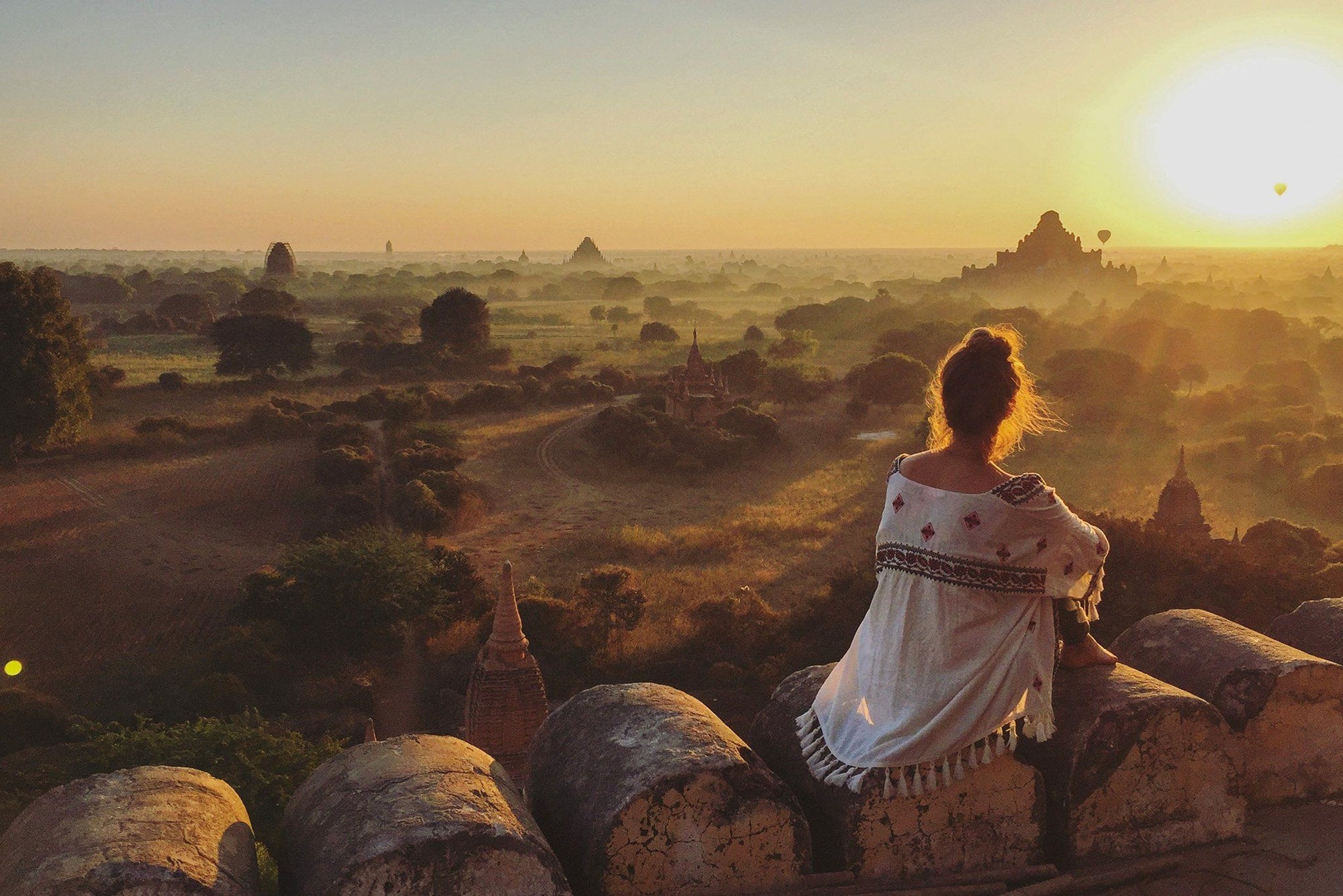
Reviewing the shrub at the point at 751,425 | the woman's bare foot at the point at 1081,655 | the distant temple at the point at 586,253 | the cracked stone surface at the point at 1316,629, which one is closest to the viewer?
the woman's bare foot at the point at 1081,655

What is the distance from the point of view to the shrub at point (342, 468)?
74.4 ft

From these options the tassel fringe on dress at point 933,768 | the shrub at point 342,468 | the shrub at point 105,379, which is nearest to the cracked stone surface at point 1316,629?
the tassel fringe on dress at point 933,768

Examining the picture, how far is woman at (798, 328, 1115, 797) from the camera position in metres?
3.03

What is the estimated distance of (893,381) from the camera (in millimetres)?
32438

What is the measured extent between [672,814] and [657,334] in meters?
50.2

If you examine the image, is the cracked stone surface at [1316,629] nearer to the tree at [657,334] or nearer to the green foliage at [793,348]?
the green foliage at [793,348]

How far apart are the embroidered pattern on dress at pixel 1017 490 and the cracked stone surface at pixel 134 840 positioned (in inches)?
89.4

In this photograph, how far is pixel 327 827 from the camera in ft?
8.66

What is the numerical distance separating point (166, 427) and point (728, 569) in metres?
16.4

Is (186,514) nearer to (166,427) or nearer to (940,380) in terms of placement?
(166,427)

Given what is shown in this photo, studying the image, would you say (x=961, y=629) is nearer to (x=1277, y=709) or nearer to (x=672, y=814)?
(x=672, y=814)

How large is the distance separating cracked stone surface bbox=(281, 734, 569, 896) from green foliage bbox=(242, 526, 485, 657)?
12223 millimetres

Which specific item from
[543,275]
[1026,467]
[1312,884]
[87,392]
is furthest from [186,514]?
[543,275]

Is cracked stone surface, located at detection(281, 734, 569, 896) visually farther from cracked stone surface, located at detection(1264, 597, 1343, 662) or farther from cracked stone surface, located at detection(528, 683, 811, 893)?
cracked stone surface, located at detection(1264, 597, 1343, 662)
